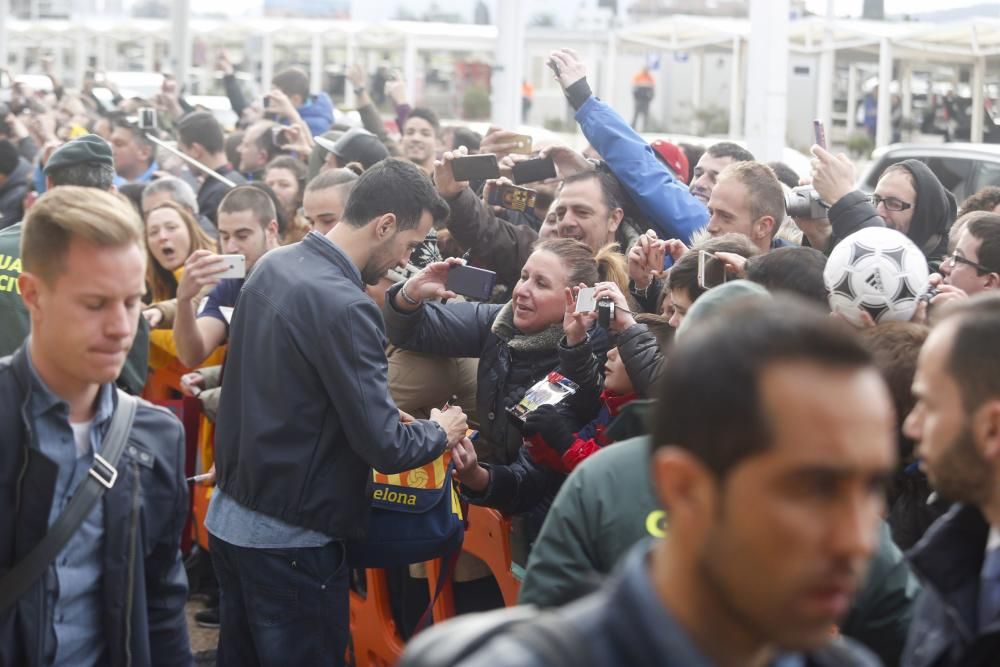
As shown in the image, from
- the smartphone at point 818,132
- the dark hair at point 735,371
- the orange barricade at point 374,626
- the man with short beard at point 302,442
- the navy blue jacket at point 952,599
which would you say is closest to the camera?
the dark hair at point 735,371

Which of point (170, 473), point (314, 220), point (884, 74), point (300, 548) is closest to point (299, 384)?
point (300, 548)

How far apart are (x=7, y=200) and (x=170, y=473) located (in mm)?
7312

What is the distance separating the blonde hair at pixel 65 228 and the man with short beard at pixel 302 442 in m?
1.11

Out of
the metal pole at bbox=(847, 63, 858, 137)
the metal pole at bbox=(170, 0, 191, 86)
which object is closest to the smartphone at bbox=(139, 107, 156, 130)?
the metal pole at bbox=(170, 0, 191, 86)

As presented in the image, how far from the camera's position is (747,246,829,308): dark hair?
13.4 ft

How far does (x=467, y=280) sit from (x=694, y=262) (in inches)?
46.8

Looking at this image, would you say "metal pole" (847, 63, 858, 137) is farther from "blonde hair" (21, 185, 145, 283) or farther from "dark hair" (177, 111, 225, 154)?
"blonde hair" (21, 185, 145, 283)

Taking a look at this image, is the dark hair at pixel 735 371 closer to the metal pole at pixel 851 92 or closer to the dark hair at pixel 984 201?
the dark hair at pixel 984 201

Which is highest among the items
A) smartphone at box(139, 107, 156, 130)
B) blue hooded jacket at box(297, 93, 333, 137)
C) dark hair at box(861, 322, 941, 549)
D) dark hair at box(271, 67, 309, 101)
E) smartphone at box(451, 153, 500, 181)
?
dark hair at box(271, 67, 309, 101)

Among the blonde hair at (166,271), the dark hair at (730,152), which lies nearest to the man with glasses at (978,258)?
the dark hair at (730,152)

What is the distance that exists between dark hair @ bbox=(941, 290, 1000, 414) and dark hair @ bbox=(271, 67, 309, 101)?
34.7 feet

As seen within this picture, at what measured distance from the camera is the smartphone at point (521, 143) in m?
7.61

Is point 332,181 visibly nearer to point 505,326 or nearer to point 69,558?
point 505,326

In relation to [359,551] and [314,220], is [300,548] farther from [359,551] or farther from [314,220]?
[314,220]
